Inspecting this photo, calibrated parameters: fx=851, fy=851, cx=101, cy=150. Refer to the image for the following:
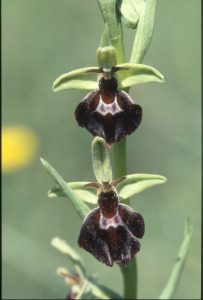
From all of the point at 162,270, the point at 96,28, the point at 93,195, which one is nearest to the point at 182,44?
the point at 96,28

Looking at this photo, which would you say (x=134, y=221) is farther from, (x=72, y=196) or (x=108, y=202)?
(x=72, y=196)

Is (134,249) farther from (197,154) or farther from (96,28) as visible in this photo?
(96,28)

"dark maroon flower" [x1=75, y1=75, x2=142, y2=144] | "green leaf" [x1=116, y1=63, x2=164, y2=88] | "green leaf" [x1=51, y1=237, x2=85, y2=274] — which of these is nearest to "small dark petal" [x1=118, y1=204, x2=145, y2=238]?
"dark maroon flower" [x1=75, y1=75, x2=142, y2=144]

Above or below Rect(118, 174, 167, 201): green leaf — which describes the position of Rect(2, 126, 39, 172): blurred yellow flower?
below

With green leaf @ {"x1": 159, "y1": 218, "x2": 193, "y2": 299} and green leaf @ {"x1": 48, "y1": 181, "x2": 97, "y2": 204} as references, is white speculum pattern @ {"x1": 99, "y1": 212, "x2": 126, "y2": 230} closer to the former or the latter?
green leaf @ {"x1": 48, "y1": 181, "x2": 97, "y2": 204}

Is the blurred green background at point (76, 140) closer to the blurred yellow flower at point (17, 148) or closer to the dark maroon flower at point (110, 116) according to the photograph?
the blurred yellow flower at point (17, 148)

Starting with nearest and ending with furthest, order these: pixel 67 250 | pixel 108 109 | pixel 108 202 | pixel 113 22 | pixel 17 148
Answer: pixel 108 109 < pixel 113 22 < pixel 108 202 < pixel 67 250 < pixel 17 148

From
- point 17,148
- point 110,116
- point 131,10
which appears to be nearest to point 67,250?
point 110,116
